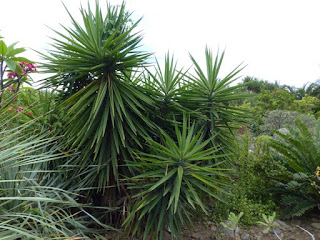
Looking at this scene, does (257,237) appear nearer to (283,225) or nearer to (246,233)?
(246,233)

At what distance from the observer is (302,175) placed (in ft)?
11.5

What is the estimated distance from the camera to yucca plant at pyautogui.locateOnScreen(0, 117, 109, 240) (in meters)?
1.80

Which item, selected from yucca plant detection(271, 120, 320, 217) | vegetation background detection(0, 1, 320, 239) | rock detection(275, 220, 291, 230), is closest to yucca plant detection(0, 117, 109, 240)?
vegetation background detection(0, 1, 320, 239)

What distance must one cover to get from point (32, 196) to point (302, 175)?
3.30 meters

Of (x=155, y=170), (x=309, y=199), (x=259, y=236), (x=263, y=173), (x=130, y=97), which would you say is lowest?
(x=259, y=236)

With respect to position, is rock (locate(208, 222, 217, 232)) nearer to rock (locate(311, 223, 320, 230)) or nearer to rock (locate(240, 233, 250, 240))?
rock (locate(240, 233, 250, 240))

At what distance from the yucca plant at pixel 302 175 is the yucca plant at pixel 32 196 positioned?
2.69 metres

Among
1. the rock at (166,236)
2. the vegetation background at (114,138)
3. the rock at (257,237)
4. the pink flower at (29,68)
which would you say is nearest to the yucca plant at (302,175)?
the vegetation background at (114,138)

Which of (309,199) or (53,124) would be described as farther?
(309,199)

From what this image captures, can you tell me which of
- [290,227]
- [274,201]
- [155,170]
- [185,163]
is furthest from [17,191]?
Answer: [274,201]

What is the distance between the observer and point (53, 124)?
2639 millimetres

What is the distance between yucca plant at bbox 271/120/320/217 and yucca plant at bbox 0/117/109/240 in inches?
106

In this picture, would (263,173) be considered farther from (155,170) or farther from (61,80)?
(61,80)

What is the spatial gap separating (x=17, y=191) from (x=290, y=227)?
3352 mm
